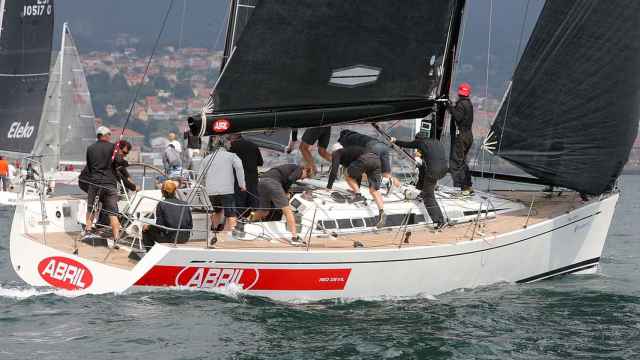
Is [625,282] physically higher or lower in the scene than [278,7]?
lower

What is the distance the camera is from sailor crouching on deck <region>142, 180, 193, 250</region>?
390 inches

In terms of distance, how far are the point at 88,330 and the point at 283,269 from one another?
2.03m

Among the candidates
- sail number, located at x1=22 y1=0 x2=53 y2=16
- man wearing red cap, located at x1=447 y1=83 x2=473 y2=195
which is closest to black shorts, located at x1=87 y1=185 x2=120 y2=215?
man wearing red cap, located at x1=447 y1=83 x2=473 y2=195

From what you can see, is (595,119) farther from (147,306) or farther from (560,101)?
(147,306)

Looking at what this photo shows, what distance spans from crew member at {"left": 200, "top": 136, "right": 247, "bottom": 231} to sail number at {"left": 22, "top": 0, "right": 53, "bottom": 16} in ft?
56.3

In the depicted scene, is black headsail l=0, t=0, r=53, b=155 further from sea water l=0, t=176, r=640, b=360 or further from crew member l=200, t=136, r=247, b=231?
crew member l=200, t=136, r=247, b=231

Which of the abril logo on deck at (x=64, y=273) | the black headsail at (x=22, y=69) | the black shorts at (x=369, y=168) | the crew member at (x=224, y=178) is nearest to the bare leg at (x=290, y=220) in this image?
the crew member at (x=224, y=178)

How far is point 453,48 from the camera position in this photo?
11.8 m

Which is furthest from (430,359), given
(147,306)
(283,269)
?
(147,306)

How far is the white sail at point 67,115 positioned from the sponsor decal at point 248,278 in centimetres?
1822

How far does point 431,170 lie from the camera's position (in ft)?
36.9

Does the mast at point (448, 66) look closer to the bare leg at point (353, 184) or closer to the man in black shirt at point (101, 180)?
the bare leg at point (353, 184)

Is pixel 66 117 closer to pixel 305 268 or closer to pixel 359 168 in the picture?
pixel 359 168

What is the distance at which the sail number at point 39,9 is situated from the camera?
25922 millimetres
